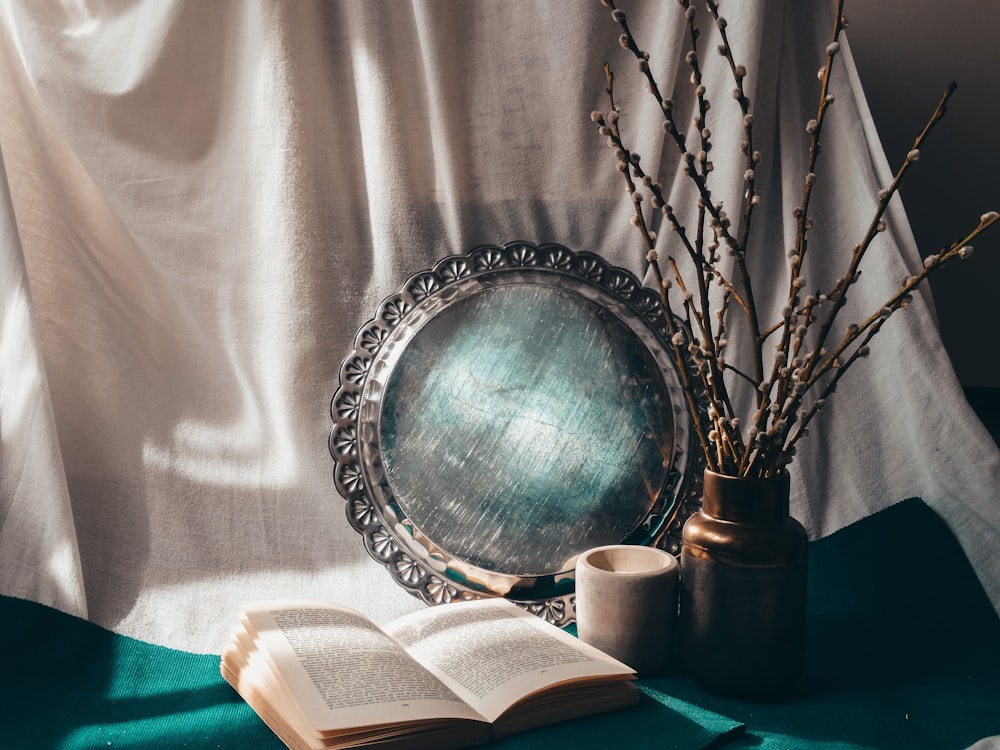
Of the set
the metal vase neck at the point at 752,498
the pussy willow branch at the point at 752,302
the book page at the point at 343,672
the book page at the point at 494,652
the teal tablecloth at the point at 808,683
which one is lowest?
the teal tablecloth at the point at 808,683

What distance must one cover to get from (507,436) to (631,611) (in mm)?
313

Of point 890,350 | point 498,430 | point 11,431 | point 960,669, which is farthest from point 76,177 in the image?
point 960,669

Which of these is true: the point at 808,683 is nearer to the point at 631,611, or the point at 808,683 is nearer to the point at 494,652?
the point at 631,611

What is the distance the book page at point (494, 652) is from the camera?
0.95m

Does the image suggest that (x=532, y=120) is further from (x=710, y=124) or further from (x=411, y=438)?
(x=411, y=438)

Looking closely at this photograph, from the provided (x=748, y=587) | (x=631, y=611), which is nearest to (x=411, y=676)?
(x=631, y=611)

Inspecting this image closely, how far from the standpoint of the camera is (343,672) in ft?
3.05

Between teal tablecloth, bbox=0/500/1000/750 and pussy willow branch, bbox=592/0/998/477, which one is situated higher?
pussy willow branch, bbox=592/0/998/477

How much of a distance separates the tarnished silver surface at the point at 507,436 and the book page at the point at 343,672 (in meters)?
0.20

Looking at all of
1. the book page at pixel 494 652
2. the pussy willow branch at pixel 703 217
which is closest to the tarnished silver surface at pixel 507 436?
the book page at pixel 494 652

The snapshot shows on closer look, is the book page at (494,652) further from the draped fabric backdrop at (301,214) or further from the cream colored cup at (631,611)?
the draped fabric backdrop at (301,214)

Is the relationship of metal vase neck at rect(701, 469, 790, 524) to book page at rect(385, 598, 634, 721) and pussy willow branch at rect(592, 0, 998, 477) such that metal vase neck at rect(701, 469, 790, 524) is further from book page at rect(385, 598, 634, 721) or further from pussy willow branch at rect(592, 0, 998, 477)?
book page at rect(385, 598, 634, 721)

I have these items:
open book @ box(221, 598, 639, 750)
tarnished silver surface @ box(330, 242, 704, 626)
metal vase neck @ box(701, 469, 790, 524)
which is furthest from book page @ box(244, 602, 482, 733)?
metal vase neck @ box(701, 469, 790, 524)

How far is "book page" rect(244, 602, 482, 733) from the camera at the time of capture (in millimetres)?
866
